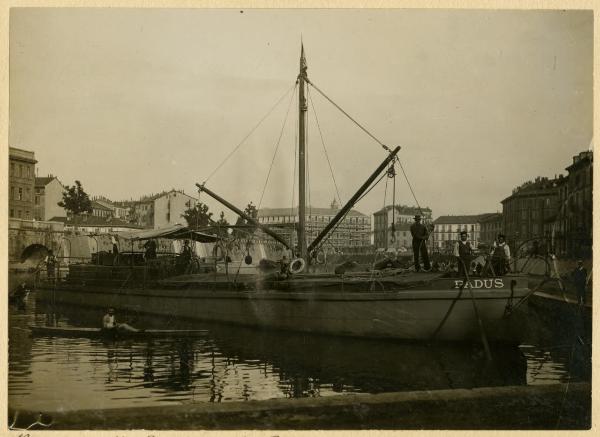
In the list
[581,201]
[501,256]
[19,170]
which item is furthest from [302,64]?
[501,256]

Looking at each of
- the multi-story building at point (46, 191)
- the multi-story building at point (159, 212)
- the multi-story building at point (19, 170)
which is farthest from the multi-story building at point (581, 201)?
the multi-story building at point (159, 212)

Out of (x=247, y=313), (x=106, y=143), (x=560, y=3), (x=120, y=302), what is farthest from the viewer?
(x=120, y=302)


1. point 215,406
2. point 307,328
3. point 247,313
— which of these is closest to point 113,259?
point 247,313

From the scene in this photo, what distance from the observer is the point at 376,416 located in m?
6.99

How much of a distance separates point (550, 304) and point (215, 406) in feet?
52.2

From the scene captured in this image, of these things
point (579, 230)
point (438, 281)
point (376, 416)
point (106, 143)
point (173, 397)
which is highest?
point (106, 143)

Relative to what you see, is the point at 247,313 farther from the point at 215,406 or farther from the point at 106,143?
the point at 215,406

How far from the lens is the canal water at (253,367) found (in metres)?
10.2

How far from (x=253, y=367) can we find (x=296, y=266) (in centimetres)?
433

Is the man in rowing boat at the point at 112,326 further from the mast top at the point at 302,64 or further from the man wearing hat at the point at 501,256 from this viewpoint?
the man wearing hat at the point at 501,256

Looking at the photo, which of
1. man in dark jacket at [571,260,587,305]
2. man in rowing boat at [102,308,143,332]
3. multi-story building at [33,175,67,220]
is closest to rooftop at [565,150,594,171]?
man in dark jacket at [571,260,587,305]

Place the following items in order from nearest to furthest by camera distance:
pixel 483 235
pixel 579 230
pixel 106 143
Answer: pixel 579 230 → pixel 106 143 → pixel 483 235

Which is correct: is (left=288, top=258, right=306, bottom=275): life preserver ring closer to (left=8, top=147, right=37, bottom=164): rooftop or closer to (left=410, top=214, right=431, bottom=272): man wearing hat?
(left=410, top=214, right=431, bottom=272): man wearing hat

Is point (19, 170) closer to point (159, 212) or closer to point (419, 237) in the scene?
point (419, 237)
